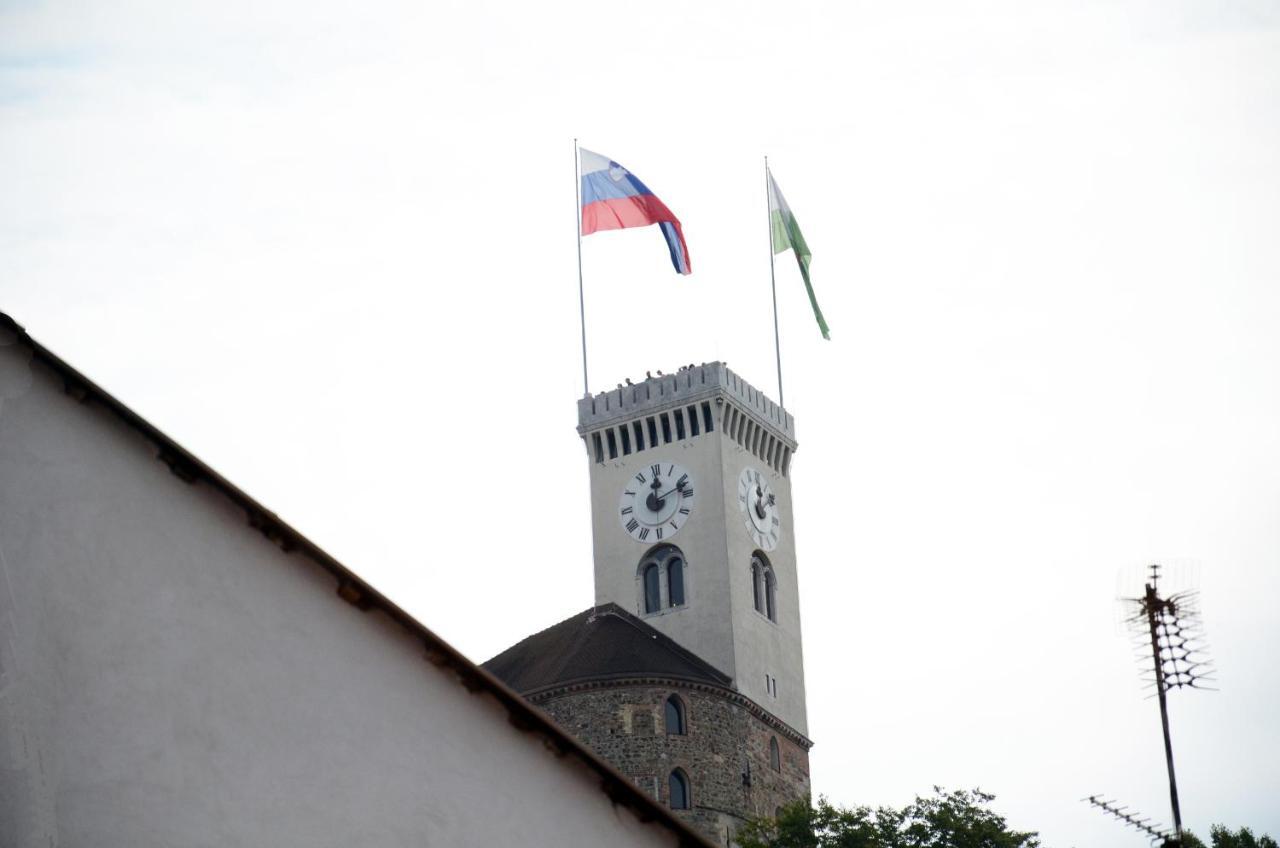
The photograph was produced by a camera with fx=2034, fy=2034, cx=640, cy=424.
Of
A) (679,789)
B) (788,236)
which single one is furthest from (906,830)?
(788,236)

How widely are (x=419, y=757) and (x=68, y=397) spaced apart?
2920mm

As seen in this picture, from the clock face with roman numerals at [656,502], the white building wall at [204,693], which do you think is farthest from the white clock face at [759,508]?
the white building wall at [204,693]

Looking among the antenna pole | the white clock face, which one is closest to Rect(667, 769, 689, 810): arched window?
the white clock face

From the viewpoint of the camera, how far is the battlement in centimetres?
6794

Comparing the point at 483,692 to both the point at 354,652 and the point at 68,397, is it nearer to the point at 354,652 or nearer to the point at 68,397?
the point at 354,652

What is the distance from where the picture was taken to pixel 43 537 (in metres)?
11.5

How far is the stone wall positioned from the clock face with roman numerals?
735 centimetres

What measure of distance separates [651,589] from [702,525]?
2765 mm

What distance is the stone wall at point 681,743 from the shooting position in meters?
58.7

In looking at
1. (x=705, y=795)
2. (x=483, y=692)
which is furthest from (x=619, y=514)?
(x=483, y=692)

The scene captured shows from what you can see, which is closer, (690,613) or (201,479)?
(201,479)

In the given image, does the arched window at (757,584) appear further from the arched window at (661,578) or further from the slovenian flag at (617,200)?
the slovenian flag at (617,200)

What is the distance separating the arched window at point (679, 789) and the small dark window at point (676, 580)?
781cm

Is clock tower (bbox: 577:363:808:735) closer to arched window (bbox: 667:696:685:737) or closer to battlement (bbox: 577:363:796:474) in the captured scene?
battlement (bbox: 577:363:796:474)
